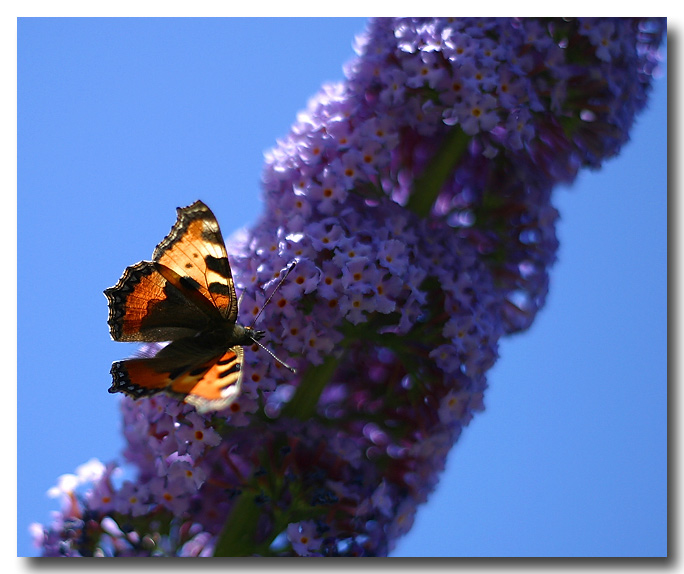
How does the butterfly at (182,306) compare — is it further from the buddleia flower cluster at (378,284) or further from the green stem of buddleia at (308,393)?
the green stem of buddleia at (308,393)

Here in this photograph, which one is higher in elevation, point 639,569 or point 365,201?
point 365,201

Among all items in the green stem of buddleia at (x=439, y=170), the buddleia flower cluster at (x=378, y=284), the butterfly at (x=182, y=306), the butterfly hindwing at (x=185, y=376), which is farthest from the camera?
the green stem of buddleia at (x=439, y=170)

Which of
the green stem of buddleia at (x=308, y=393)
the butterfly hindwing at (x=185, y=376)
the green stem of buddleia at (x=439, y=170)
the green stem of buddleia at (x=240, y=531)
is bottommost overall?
the green stem of buddleia at (x=240, y=531)

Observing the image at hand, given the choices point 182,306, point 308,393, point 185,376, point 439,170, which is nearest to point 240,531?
point 308,393

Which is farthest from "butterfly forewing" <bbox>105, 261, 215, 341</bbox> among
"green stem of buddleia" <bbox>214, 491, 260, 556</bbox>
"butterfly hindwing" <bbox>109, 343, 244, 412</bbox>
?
"green stem of buddleia" <bbox>214, 491, 260, 556</bbox>

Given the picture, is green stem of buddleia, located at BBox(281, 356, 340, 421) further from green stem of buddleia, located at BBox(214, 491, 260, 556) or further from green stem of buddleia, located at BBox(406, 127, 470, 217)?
green stem of buddleia, located at BBox(406, 127, 470, 217)

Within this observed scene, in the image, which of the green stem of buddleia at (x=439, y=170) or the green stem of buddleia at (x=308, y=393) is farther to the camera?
the green stem of buddleia at (x=439, y=170)

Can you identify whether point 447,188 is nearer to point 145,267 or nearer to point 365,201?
point 365,201

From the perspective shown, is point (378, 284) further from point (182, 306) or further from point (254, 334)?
point (182, 306)

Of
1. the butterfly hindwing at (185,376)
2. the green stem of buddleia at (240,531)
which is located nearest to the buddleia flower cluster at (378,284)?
the green stem of buddleia at (240,531)

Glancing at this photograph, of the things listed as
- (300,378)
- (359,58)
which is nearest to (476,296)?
(300,378)
